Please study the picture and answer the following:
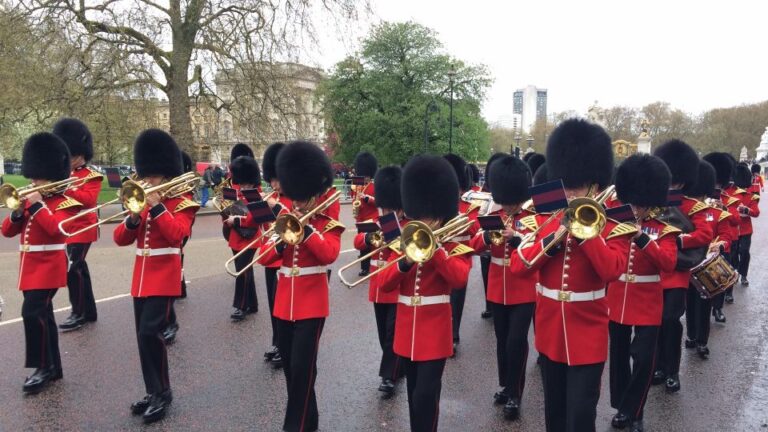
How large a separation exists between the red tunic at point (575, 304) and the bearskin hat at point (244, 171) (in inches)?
164

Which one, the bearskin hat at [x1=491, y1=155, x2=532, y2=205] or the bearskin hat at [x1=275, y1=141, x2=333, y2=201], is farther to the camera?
the bearskin hat at [x1=491, y1=155, x2=532, y2=205]

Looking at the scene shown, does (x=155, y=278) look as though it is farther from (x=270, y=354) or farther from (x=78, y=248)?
(x=78, y=248)

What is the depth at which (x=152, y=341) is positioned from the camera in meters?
4.12

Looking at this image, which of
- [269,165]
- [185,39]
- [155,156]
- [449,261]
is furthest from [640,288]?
[185,39]

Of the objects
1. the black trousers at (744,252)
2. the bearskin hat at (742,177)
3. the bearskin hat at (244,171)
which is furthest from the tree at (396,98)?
the bearskin hat at (244,171)

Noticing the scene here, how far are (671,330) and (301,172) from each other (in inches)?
122

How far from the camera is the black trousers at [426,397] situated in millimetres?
3193

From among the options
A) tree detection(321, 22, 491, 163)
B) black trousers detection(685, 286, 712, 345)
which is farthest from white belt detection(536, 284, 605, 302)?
tree detection(321, 22, 491, 163)

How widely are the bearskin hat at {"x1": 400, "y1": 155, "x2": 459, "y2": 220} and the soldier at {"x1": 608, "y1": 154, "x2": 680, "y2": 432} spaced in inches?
51.2

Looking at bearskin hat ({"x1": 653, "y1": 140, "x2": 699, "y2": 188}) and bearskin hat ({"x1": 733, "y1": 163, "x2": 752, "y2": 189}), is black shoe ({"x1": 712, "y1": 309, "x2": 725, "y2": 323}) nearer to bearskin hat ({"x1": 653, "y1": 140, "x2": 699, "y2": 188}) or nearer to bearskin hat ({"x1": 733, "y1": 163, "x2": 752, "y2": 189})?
bearskin hat ({"x1": 653, "y1": 140, "x2": 699, "y2": 188})

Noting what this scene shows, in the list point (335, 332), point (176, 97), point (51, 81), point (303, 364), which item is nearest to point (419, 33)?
point (176, 97)

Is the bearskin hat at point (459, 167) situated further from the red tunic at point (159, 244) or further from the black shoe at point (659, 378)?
the red tunic at point (159, 244)

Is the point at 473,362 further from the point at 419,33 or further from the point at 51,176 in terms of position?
the point at 419,33

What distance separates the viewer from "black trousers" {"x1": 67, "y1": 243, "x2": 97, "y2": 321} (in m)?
6.28
